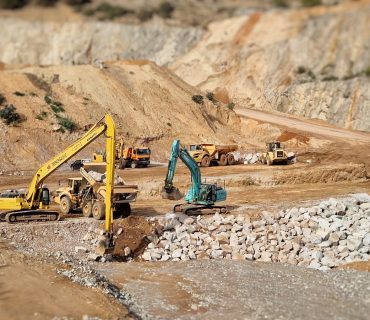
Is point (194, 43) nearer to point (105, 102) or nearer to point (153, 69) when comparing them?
point (153, 69)

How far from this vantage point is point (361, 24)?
2586 inches

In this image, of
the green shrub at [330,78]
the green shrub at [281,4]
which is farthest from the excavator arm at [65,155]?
the green shrub at [281,4]

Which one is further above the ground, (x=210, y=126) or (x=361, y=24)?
(x=361, y=24)

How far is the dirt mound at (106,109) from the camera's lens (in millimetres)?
41094

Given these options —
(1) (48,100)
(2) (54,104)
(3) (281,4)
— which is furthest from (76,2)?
(2) (54,104)

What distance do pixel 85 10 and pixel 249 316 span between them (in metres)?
87.3

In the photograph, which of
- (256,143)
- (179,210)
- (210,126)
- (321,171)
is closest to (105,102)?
(210,126)

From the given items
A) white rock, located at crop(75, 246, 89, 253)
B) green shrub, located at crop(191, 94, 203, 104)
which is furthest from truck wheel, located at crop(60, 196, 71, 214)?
green shrub, located at crop(191, 94, 203, 104)

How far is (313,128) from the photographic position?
1797 inches

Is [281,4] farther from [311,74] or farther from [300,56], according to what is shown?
[311,74]

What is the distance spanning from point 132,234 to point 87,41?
213 feet

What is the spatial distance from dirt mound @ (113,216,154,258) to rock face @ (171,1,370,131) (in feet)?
104

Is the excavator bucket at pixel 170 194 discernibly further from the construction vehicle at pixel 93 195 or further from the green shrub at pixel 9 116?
the green shrub at pixel 9 116

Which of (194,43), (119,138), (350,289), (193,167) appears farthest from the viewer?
A: (194,43)
